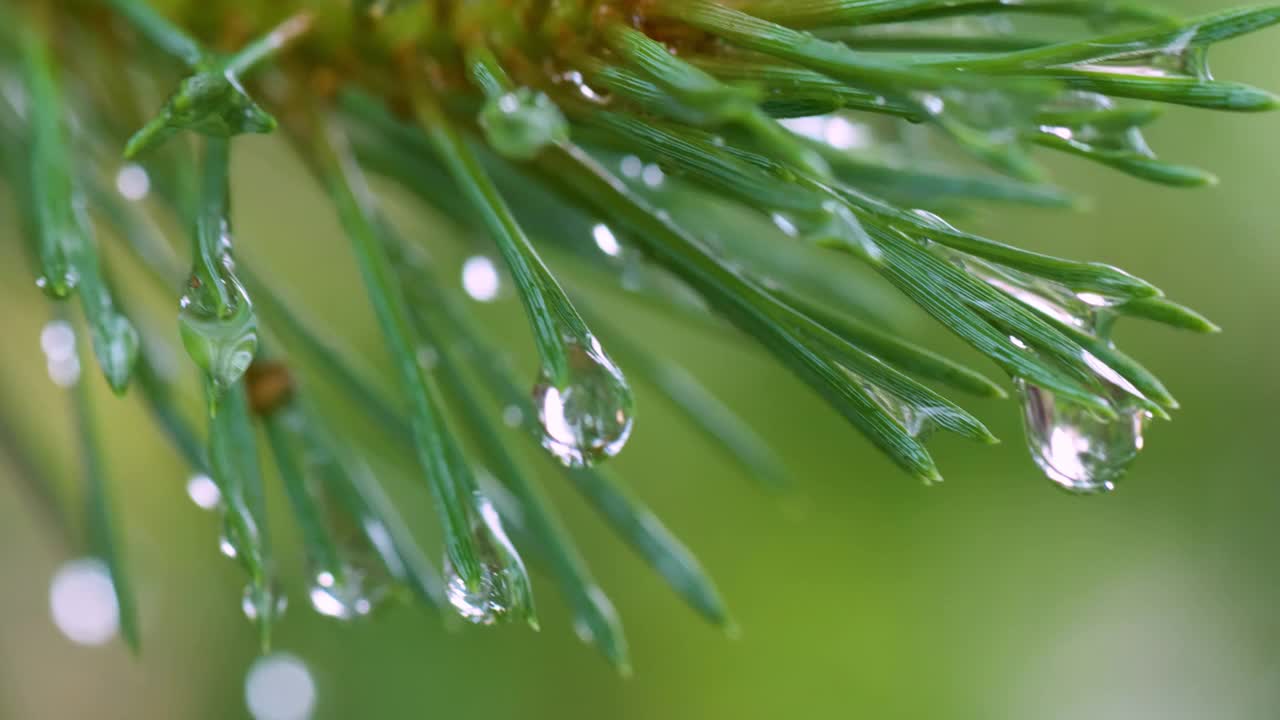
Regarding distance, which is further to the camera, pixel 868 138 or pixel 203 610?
pixel 203 610

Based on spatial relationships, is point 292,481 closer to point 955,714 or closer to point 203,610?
point 203,610

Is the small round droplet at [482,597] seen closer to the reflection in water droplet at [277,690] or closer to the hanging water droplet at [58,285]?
the hanging water droplet at [58,285]

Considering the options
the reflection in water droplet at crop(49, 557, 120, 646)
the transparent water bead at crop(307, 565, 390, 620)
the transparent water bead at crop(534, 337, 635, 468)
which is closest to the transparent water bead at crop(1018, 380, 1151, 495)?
the transparent water bead at crop(534, 337, 635, 468)

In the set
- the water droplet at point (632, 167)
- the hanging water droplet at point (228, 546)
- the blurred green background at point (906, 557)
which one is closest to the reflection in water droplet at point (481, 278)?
the water droplet at point (632, 167)

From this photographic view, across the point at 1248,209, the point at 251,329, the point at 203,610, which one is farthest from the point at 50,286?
the point at 1248,209

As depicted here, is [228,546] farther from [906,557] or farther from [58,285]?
[906,557]

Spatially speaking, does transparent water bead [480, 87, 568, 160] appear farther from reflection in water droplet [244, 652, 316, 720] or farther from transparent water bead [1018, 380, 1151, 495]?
reflection in water droplet [244, 652, 316, 720]

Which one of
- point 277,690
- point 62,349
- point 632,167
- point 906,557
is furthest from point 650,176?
point 906,557

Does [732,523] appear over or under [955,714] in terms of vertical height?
over
